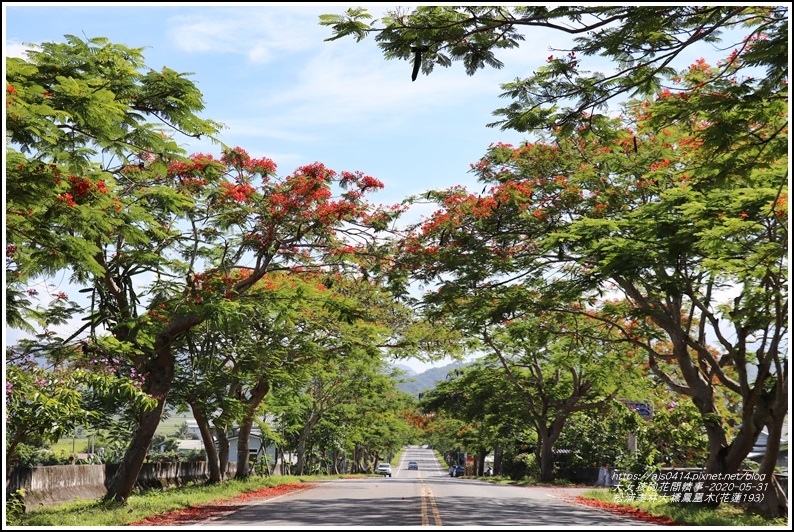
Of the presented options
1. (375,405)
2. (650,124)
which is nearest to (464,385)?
(375,405)

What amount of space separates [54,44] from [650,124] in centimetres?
997

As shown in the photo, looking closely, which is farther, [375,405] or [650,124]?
[375,405]

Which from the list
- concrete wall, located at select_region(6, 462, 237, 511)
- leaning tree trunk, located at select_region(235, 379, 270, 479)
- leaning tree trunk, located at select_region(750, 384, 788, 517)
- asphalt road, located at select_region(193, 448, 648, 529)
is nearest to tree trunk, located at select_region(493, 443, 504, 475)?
leaning tree trunk, located at select_region(235, 379, 270, 479)

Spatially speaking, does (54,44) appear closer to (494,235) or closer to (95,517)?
(95,517)

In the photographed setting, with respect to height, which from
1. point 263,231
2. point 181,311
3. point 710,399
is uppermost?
point 263,231

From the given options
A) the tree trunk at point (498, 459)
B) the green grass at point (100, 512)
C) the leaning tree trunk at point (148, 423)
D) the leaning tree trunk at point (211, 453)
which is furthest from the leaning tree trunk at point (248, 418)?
the tree trunk at point (498, 459)

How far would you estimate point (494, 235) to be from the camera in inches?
795

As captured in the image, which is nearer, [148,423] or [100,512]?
[100,512]

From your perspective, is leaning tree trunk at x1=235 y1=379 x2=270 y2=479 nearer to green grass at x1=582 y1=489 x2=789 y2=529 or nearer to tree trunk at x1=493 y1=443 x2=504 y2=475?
green grass at x1=582 y1=489 x2=789 y2=529

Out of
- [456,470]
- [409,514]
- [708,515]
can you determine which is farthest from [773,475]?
[456,470]

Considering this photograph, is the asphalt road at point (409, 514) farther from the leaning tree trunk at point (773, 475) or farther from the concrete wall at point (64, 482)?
the concrete wall at point (64, 482)

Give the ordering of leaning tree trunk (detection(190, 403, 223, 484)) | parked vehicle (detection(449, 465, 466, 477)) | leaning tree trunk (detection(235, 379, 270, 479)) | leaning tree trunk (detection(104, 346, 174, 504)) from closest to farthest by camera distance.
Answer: leaning tree trunk (detection(104, 346, 174, 504))
leaning tree trunk (detection(190, 403, 223, 484))
leaning tree trunk (detection(235, 379, 270, 479))
parked vehicle (detection(449, 465, 466, 477))

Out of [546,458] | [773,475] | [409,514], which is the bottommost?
[546,458]

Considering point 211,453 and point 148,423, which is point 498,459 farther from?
point 148,423
